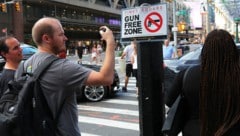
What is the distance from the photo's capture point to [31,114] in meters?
2.74

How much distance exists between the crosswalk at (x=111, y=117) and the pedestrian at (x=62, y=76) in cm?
519

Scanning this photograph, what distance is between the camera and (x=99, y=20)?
315ft

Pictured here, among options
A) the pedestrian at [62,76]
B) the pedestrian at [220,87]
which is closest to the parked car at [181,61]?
the pedestrian at [220,87]

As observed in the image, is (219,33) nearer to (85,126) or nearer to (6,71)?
(6,71)

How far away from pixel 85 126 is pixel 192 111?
236 inches

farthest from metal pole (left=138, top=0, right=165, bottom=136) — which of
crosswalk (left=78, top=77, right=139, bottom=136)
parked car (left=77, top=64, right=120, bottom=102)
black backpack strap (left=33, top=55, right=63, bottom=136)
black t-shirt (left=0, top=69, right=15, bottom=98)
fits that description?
parked car (left=77, top=64, right=120, bottom=102)

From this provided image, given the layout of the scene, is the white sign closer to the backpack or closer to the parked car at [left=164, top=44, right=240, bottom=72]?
the backpack

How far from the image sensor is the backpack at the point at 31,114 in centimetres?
273

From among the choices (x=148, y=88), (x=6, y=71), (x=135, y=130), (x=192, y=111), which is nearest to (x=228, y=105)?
(x=192, y=111)

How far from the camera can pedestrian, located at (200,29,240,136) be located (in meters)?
2.84

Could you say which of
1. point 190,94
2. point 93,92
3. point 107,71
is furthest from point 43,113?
point 93,92

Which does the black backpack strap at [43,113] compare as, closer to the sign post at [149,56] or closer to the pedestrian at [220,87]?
the pedestrian at [220,87]

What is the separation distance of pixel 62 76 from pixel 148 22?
177 centimetres

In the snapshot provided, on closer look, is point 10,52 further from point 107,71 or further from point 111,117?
point 111,117
